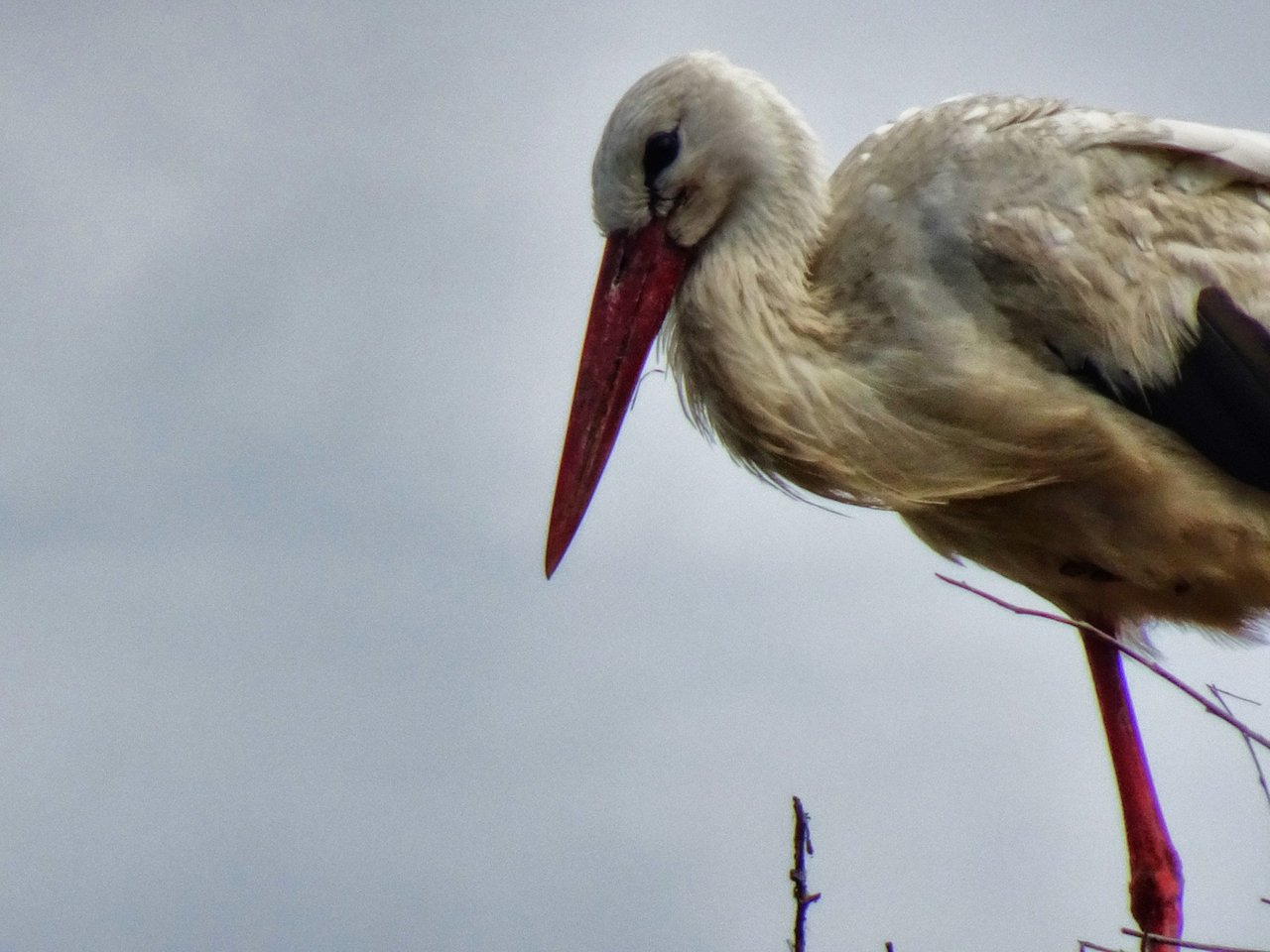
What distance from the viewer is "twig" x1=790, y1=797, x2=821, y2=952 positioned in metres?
2.15

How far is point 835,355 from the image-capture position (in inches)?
129

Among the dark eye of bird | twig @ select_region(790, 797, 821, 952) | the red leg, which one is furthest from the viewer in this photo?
the red leg

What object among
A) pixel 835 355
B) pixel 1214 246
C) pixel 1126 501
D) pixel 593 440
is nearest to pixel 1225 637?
pixel 1126 501

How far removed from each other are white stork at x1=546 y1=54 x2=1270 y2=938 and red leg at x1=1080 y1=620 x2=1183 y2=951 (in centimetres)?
48

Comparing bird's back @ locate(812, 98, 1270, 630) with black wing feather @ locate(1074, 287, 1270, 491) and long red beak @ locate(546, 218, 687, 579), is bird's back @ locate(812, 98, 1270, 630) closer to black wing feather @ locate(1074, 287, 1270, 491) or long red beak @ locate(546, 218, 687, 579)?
black wing feather @ locate(1074, 287, 1270, 491)

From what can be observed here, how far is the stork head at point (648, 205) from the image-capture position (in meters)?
3.33

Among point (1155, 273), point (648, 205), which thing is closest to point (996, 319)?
point (1155, 273)

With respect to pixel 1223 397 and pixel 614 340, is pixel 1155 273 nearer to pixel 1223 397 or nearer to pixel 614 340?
pixel 1223 397

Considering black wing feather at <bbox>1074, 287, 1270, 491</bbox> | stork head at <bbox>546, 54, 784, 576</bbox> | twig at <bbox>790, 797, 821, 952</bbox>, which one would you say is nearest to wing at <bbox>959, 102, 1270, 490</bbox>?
black wing feather at <bbox>1074, 287, 1270, 491</bbox>

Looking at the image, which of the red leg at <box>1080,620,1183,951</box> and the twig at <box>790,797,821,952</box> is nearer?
the twig at <box>790,797,821,952</box>

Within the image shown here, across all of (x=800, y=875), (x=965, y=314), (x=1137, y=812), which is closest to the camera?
(x=800, y=875)

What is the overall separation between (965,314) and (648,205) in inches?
22.8

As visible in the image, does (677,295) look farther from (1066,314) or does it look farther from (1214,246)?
(1214,246)

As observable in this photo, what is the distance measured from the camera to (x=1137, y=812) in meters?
3.93
